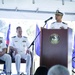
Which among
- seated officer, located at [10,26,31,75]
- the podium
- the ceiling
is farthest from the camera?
the ceiling

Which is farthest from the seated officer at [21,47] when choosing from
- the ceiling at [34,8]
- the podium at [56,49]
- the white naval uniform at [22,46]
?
the podium at [56,49]

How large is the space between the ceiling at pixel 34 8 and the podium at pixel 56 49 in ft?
10.3

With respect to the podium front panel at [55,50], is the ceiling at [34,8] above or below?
above

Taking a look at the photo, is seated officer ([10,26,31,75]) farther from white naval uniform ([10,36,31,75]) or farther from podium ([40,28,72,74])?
podium ([40,28,72,74])

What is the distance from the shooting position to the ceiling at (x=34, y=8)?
19.0 ft

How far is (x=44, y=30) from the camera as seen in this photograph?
279cm

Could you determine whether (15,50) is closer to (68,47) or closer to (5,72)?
(5,72)

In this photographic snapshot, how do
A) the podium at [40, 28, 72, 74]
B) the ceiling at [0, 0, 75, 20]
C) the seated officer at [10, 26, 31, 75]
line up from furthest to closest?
the ceiling at [0, 0, 75, 20], the seated officer at [10, 26, 31, 75], the podium at [40, 28, 72, 74]

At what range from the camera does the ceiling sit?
578cm

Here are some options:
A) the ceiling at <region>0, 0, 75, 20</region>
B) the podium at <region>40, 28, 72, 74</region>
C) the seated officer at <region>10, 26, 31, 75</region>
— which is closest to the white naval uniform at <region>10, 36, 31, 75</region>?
the seated officer at <region>10, 26, 31, 75</region>

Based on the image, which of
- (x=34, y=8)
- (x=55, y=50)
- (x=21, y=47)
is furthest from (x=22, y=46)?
(x=55, y=50)

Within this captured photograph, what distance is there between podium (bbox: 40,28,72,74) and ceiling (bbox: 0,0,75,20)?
3136 mm

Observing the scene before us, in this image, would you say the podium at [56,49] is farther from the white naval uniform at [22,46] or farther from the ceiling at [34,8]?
the ceiling at [34,8]

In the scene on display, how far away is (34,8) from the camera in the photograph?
5.89m
